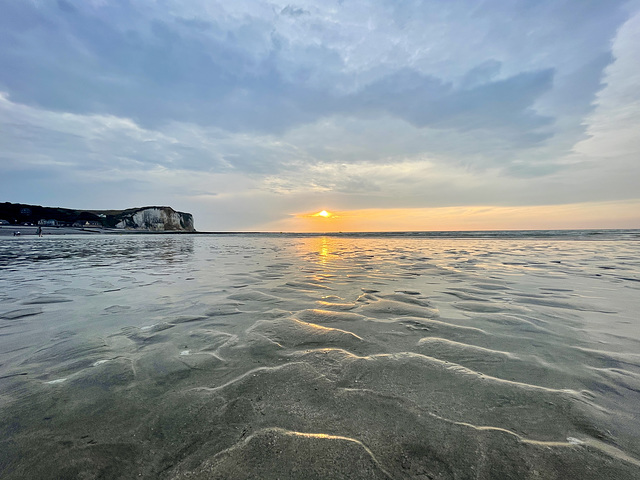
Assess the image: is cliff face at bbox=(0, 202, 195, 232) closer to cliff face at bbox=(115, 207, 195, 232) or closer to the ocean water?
cliff face at bbox=(115, 207, 195, 232)

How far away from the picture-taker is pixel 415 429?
201 centimetres

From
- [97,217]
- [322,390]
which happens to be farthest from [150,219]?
[322,390]

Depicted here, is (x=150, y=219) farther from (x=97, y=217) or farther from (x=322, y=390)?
(x=322, y=390)

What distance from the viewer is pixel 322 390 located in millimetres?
2553

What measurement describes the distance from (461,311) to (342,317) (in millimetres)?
2291

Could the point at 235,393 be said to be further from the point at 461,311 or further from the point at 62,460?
the point at 461,311

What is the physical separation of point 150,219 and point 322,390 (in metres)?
138

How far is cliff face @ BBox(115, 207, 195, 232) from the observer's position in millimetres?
115188

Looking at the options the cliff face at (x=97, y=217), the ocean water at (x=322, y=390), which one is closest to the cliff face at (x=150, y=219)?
the cliff face at (x=97, y=217)

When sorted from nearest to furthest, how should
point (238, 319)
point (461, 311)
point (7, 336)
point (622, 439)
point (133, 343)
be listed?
1. point (622, 439)
2. point (133, 343)
3. point (7, 336)
4. point (238, 319)
5. point (461, 311)

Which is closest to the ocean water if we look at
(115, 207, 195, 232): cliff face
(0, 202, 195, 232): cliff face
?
(0, 202, 195, 232): cliff face

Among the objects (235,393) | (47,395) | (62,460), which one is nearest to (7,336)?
(47,395)

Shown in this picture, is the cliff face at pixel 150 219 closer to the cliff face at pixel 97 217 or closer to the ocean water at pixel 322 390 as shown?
the cliff face at pixel 97 217

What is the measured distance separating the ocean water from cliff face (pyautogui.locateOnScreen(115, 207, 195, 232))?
13196cm
